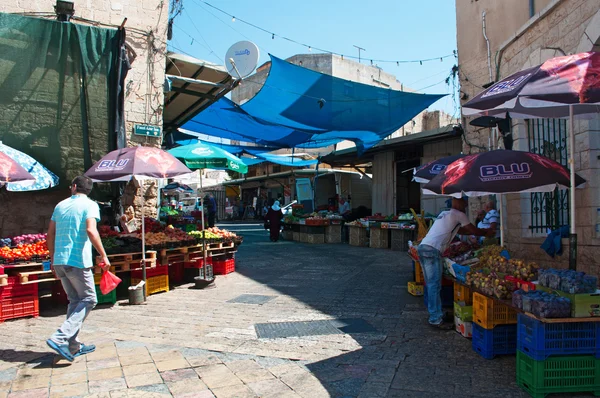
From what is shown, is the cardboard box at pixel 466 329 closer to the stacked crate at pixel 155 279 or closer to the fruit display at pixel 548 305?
the fruit display at pixel 548 305

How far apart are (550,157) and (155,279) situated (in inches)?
285

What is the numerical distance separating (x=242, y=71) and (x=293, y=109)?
2.08 metres

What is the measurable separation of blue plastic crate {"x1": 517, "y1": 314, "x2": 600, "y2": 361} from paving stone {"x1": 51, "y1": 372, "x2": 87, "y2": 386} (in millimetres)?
3848

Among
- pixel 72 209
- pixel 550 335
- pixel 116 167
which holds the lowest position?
pixel 550 335

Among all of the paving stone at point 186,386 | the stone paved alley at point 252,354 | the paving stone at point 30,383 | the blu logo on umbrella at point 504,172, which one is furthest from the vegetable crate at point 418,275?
the paving stone at point 30,383

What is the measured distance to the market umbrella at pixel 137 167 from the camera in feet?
22.1

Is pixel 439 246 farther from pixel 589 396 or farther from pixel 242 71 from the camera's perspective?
pixel 242 71

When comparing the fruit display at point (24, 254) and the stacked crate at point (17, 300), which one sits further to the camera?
the fruit display at point (24, 254)

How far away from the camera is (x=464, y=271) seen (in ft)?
17.1

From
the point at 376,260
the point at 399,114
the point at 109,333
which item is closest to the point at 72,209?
the point at 109,333

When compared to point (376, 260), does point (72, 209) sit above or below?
above

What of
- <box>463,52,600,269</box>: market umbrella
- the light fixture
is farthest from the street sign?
<box>463,52,600,269</box>: market umbrella

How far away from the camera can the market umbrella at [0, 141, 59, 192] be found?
302 inches

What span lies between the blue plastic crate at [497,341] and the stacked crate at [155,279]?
5.50 metres
